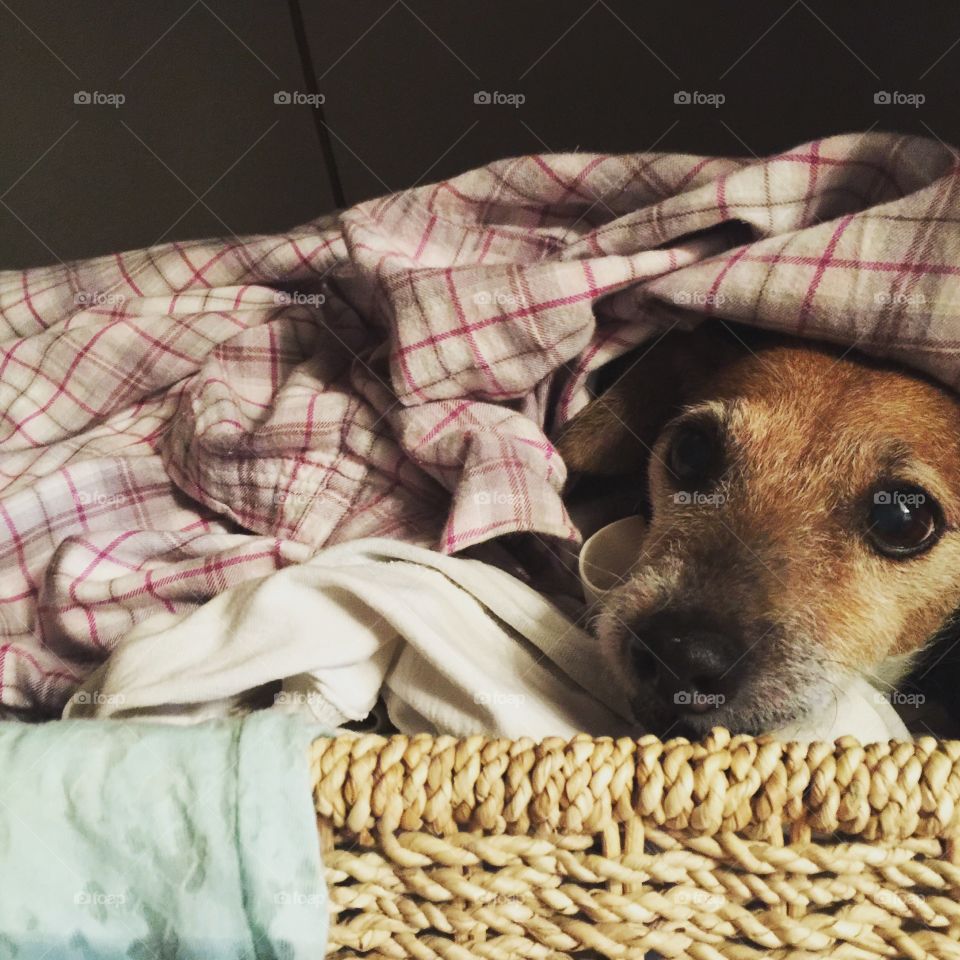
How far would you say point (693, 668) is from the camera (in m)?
0.82

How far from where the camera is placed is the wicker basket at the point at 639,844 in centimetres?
59

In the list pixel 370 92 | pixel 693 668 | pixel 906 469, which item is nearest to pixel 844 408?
pixel 906 469

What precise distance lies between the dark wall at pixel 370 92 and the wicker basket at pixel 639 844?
1.34 m

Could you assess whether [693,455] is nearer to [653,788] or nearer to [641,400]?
[641,400]

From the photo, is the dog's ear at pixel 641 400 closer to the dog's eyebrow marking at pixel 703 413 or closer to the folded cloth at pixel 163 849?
the dog's eyebrow marking at pixel 703 413

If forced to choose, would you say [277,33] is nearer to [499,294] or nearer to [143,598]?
[499,294]

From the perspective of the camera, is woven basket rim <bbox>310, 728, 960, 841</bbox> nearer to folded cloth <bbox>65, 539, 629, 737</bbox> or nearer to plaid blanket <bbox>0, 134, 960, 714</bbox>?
folded cloth <bbox>65, 539, 629, 737</bbox>

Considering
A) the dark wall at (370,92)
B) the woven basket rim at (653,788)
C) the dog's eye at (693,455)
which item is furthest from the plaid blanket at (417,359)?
the dark wall at (370,92)

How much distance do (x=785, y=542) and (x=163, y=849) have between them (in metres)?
0.71

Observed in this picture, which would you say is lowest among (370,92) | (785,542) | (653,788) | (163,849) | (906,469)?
(163,849)

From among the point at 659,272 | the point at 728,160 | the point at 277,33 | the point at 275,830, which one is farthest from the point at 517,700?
the point at 277,33

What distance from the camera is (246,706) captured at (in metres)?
0.86

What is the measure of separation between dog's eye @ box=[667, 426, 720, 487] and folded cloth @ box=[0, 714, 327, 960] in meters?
0.65

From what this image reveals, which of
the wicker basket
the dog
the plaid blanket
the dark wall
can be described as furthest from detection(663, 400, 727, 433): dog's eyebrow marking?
the dark wall
